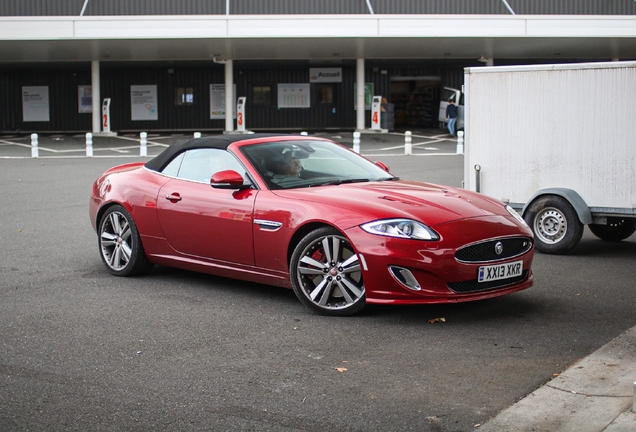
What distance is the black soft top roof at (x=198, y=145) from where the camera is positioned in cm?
759

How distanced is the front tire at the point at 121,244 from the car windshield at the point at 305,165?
1398mm

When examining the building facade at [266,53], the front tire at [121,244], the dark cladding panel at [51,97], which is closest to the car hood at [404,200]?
the front tire at [121,244]

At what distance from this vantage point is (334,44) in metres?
36.3

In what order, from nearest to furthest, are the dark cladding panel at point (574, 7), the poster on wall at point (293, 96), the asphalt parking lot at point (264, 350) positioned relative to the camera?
the asphalt parking lot at point (264, 350) → the dark cladding panel at point (574, 7) → the poster on wall at point (293, 96)

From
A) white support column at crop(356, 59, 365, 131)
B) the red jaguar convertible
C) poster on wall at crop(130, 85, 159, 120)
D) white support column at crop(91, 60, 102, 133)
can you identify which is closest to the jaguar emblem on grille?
the red jaguar convertible

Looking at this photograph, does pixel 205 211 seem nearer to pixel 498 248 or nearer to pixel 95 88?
pixel 498 248

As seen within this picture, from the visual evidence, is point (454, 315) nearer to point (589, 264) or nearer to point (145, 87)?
point (589, 264)

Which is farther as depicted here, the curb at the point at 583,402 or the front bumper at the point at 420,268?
the front bumper at the point at 420,268

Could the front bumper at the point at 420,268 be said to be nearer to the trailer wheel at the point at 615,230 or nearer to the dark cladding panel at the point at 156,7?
the trailer wheel at the point at 615,230

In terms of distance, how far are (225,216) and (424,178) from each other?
1273cm

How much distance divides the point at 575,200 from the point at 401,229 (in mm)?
3855

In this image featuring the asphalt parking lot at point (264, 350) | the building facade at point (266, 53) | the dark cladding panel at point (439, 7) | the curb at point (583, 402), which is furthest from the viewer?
the dark cladding panel at point (439, 7)

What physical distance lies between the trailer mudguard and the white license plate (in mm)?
2976

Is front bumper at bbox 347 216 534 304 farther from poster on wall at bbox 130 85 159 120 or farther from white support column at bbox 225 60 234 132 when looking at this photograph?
poster on wall at bbox 130 85 159 120
